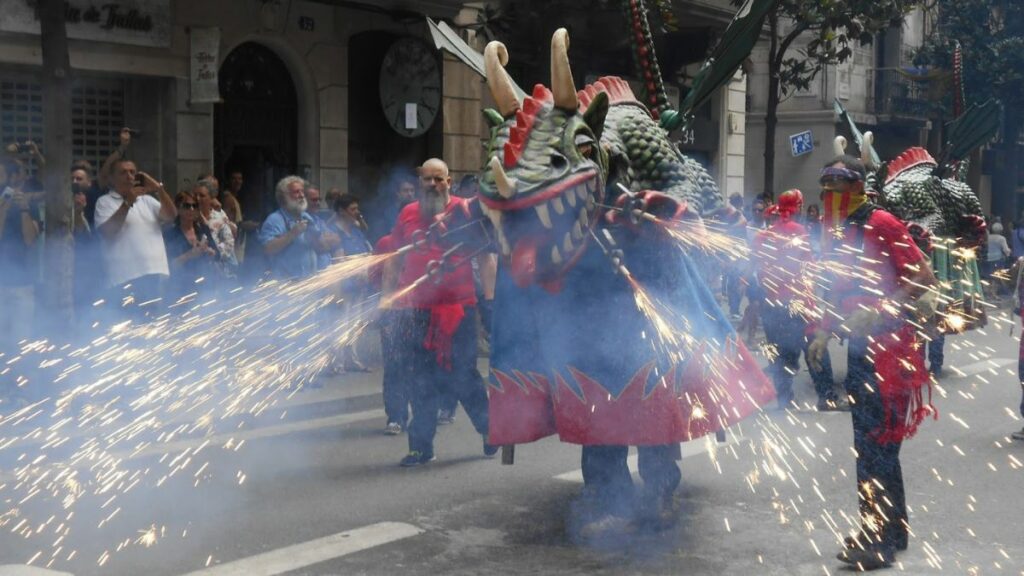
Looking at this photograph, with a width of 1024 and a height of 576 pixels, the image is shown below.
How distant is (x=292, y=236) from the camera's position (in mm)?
9391

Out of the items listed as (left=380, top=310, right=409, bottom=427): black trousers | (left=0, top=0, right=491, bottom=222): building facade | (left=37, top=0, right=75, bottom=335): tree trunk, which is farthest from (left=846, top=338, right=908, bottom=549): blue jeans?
(left=0, top=0, right=491, bottom=222): building facade

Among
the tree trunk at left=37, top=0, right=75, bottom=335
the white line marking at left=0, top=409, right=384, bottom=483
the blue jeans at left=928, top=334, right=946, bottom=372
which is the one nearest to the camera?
the white line marking at left=0, top=409, right=384, bottom=483

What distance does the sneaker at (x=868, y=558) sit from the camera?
515 cm

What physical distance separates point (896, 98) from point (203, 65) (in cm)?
2431

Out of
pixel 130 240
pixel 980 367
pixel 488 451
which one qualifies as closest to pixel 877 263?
pixel 488 451

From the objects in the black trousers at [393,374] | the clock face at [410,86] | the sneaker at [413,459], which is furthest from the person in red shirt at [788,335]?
the clock face at [410,86]

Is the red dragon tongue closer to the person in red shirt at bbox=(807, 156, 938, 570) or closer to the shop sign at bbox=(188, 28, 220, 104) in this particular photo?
the person in red shirt at bbox=(807, 156, 938, 570)

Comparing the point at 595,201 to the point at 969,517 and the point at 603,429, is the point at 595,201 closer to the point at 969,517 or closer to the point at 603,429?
the point at 603,429

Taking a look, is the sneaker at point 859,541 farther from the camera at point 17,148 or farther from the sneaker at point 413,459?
the camera at point 17,148

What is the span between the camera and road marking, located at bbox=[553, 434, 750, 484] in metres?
6.89

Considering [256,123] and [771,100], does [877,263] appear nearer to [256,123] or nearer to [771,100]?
[256,123]

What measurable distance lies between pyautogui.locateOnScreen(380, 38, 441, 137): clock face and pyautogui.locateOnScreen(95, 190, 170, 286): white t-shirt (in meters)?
7.89

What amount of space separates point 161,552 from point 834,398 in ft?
18.9

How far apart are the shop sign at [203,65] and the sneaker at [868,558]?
397 inches
